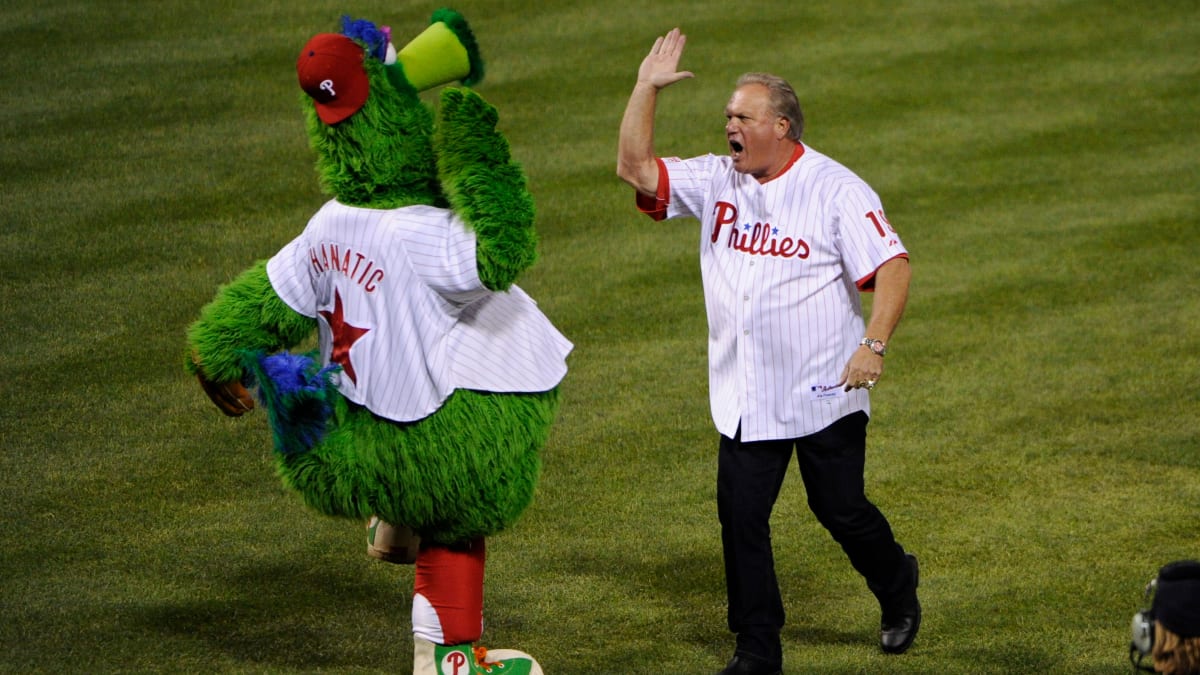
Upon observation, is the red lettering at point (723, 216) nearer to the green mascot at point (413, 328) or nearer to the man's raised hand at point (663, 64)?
the man's raised hand at point (663, 64)

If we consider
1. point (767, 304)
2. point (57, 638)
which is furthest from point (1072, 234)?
point (57, 638)

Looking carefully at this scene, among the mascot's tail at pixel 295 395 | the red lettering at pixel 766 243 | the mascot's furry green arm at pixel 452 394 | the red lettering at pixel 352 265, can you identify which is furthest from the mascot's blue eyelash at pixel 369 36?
the red lettering at pixel 766 243

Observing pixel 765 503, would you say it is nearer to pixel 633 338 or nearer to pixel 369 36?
pixel 369 36

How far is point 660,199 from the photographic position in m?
4.80

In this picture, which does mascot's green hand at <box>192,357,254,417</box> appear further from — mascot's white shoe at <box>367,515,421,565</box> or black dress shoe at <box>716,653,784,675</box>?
black dress shoe at <box>716,653,784,675</box>

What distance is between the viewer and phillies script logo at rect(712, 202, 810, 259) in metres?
4.58

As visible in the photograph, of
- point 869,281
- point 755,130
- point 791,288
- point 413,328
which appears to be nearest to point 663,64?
point 755,130

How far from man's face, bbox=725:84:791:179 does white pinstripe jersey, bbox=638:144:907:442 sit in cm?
6

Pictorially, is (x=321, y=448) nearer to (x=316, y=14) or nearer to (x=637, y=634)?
(x=637, y=634)

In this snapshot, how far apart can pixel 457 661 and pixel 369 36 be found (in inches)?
71.6

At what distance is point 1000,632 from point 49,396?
445 centimetres

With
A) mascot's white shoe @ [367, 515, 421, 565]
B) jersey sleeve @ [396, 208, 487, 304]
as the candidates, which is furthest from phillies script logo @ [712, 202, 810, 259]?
mascot's white shoe @ [367, 515, 421, 565]

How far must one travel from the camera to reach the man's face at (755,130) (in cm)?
461

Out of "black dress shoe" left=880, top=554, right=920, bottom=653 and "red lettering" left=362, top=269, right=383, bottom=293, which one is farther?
"black dress shoe" left=880, top=554, right=920, bottom=653
